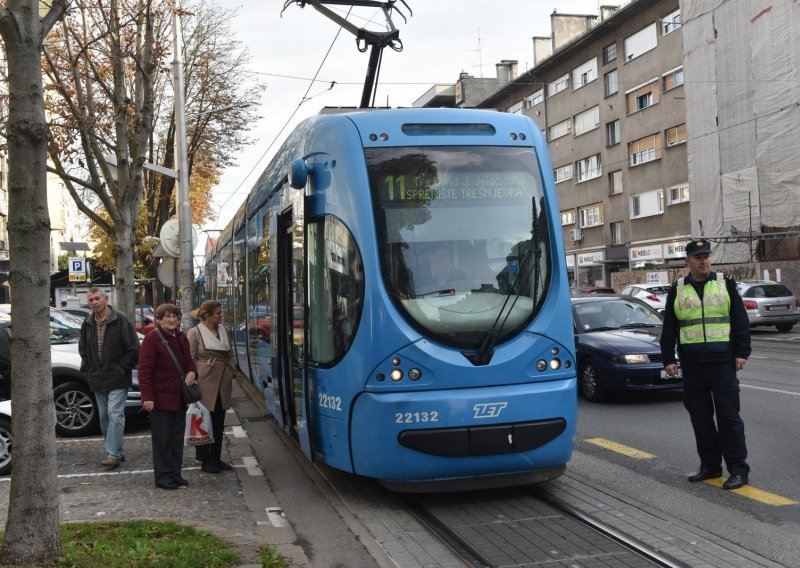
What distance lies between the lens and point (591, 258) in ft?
159

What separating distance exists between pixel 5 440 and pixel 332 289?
383 cm

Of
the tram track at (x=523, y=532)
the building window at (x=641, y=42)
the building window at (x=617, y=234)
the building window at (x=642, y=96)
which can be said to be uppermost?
the building window at (x=641, y=42)

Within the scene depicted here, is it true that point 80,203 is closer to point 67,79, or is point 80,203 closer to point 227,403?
point 67,79

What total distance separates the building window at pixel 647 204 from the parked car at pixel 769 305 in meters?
14.8

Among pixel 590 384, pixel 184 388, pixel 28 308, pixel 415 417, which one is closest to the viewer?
pixel 28 308

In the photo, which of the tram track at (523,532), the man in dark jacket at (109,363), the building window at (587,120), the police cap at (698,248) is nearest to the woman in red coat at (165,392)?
the man in dark jacket at (109,363)

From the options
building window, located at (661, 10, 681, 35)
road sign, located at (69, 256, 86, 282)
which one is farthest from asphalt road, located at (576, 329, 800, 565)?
building window, located at (661, 10, 681, 35)

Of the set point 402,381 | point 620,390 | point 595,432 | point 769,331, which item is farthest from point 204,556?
point 769,331

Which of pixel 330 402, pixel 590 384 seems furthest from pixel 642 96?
pixel 330 402

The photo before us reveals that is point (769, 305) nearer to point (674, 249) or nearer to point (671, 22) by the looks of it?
point (674, 249)

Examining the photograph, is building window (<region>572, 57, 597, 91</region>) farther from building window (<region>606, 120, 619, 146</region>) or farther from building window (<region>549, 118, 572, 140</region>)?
building window (<region>606, 120, 619, 146</region>)

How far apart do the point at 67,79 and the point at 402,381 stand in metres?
15.7

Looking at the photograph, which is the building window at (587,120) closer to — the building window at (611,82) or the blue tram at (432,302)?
the building window at (611,82)

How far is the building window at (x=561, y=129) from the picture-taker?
50.3 m
